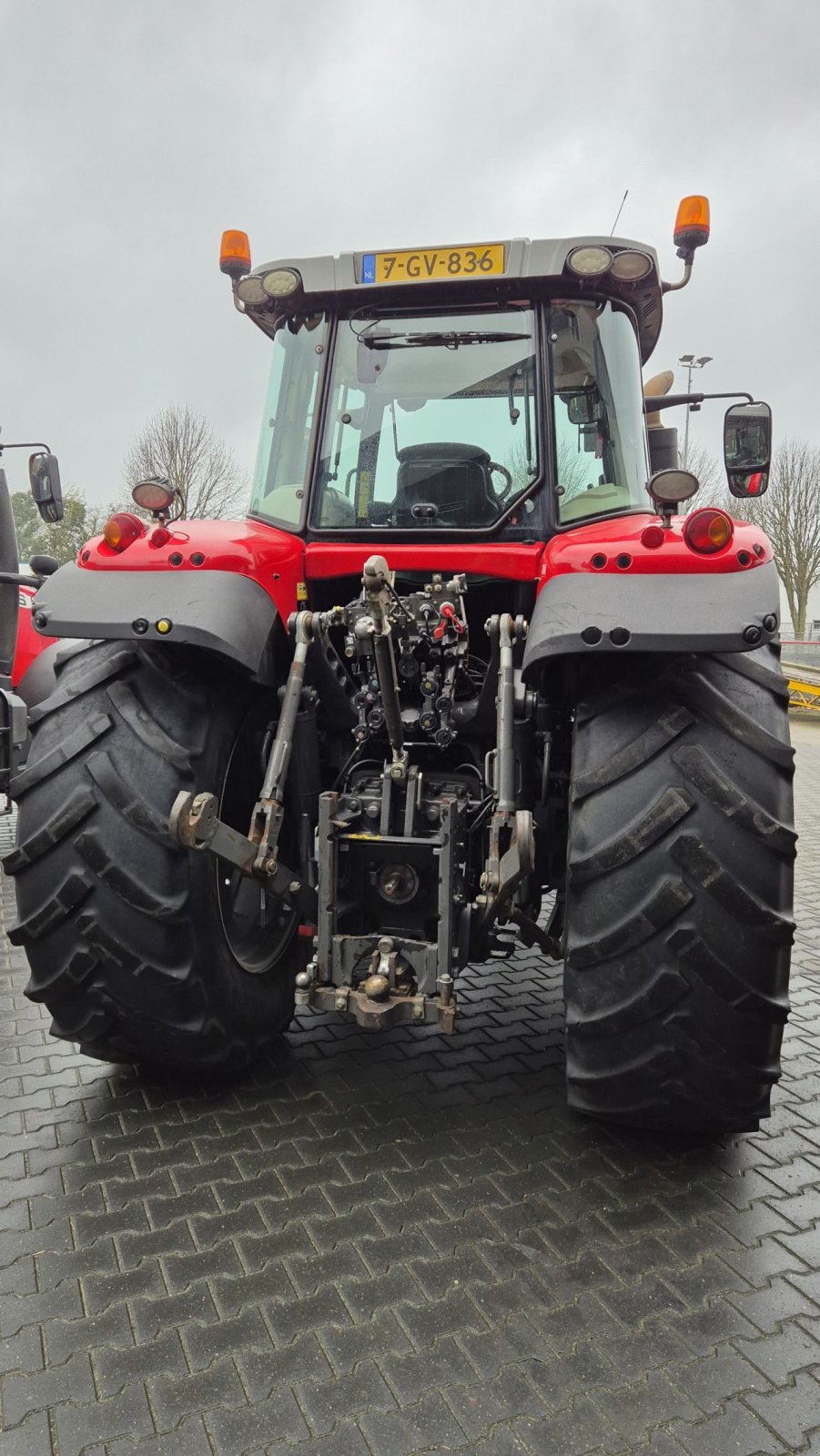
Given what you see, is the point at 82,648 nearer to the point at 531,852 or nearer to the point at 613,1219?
the point at 531,852

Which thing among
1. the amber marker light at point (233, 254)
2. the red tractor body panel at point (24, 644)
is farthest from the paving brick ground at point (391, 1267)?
the red tractor body panel at point (24, 644)

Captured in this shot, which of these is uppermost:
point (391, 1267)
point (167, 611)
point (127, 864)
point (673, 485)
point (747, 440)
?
point (747, 440)

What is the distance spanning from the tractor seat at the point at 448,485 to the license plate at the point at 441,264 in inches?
20.7

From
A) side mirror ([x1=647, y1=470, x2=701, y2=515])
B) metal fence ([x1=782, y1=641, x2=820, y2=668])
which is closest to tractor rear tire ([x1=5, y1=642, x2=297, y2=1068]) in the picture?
side mirror ([x1=647, y1=470, x2=701, y2=515])

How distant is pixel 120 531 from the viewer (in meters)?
2.94

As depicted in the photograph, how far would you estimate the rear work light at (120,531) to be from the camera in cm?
293

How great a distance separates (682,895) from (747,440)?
1.80 meters

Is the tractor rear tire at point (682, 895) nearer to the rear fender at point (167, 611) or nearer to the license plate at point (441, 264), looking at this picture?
the rear fender at point (167, 611)

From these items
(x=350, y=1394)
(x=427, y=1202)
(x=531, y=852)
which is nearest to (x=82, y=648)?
(x=531, y=852)

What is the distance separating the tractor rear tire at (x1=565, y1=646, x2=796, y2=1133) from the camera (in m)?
2.43

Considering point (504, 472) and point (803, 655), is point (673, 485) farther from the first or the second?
point (803, 655)

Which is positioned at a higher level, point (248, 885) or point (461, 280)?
point (461, 280)

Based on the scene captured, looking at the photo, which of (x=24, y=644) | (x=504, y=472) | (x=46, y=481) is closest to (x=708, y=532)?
(x=504, y=472)

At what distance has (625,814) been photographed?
2.51 metres
